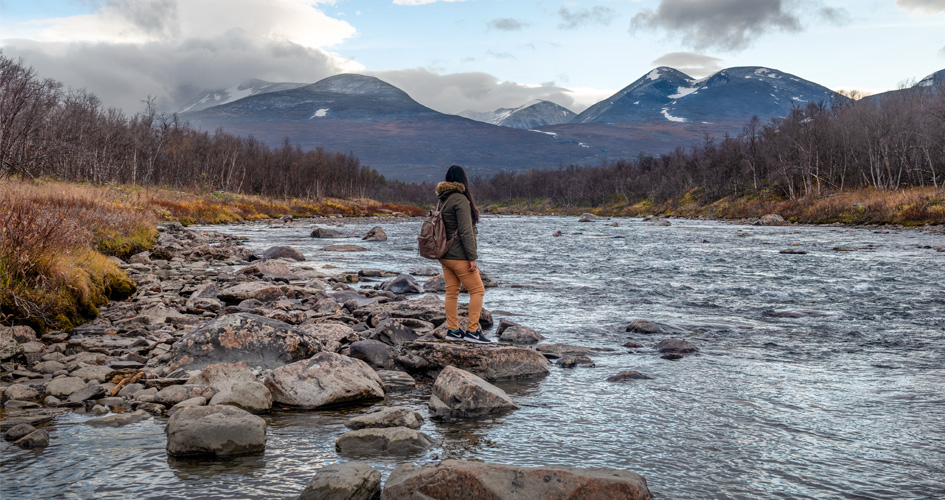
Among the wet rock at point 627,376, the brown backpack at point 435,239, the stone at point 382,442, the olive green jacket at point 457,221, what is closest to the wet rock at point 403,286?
the brown backpack at point 435,239

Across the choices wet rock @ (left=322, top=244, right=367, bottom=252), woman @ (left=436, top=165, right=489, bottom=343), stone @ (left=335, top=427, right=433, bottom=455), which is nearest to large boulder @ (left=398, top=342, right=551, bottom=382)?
woman @ (left=436, top=165, right=489, bottom=343)

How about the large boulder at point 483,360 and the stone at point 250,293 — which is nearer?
the large boulder at point 483,360

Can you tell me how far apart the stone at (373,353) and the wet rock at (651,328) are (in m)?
4.83

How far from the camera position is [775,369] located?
869 cm

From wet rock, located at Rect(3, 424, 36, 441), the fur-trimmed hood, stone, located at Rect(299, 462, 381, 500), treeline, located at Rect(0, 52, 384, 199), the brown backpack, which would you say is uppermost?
treeline, located at Rect(0, 52, 384, 199)

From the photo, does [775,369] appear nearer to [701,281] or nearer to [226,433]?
[226,433]

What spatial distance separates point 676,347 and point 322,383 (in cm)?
571

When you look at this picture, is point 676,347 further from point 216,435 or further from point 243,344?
point 216,435

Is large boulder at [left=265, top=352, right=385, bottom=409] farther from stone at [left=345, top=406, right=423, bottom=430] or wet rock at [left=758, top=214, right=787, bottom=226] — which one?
wet rock at [left=758, top=214, right=787, bottom=226]

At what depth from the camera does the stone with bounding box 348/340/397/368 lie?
8.96 m

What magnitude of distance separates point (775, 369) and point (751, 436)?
3.11m

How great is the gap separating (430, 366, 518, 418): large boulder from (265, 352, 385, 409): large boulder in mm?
863

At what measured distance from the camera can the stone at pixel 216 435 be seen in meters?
5.35

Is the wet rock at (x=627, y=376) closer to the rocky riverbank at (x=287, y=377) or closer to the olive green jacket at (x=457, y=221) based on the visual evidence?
the rocky riverbank at (x=287, y=377)
